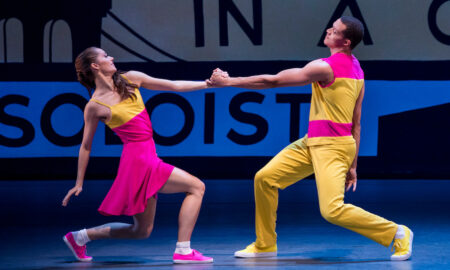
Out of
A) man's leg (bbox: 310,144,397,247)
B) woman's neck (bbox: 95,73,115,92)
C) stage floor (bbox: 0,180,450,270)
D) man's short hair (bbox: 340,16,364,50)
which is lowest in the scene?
stage floor (bbox: 0,180,450,270)

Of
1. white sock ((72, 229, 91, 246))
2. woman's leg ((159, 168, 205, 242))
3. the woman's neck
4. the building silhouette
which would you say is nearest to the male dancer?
woman's leg ((159, 168, 205, 242))

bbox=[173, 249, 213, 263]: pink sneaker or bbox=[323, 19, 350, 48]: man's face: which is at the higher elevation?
bbox=[323, 19, 350, 48]: man's face

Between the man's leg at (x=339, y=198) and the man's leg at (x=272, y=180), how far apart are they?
14 cm

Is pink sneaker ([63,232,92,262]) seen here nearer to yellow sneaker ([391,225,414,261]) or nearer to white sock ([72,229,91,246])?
white sock ([72,229,91,246])

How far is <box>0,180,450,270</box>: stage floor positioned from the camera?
4.24 m

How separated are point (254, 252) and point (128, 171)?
949mm

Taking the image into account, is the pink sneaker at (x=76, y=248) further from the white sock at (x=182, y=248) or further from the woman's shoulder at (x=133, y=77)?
the woman's shoulder at (x=133, y=77)

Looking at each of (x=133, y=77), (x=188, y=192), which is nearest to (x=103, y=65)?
(x=133, y=77)

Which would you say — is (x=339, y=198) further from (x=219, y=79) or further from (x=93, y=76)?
(x=93, y=76)

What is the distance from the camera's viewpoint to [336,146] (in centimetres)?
414

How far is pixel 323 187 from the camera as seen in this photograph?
13.4ft

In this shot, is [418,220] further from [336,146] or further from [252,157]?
[252,157]

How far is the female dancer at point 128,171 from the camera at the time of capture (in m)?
4.09

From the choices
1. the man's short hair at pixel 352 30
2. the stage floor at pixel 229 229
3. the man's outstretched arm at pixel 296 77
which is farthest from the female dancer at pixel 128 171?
the man's short hair at pixel 352 30
